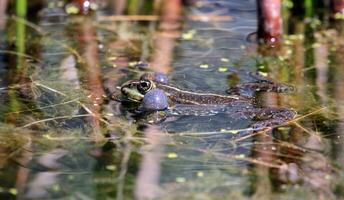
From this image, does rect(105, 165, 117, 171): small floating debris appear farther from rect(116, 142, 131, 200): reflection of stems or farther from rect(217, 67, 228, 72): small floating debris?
rect(217, 67, 228, 72): small floating debris

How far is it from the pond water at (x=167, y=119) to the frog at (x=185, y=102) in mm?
89

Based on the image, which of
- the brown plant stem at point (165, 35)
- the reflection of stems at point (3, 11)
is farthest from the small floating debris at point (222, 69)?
the reflection of stems at point (3, 11)

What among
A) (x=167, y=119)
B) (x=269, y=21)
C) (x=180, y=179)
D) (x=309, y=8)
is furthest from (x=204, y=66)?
(x=180, y=179)

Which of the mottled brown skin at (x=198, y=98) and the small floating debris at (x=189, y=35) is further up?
the small floating debris at (x=189, y=35)

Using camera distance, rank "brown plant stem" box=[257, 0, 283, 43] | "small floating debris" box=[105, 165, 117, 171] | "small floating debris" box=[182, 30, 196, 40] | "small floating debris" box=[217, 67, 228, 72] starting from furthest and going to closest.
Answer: "small floating debris" box=[182, 30, 196, 40], "brown plant stem" box=[257, 0, 283, 43], "small floating debris" box=[217, 67, 228, 72], "small floating debris" box=[105, 165, 117, 171]

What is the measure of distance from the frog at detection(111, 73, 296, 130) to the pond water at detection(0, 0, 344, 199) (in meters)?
0.09

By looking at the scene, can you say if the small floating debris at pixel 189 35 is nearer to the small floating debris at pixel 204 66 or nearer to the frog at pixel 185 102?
the small floating debris at pixel 204 66

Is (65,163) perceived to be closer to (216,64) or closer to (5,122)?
(5,122)

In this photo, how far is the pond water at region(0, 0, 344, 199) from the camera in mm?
4258

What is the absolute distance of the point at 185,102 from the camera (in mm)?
5410

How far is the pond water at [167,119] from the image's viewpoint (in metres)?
4.26

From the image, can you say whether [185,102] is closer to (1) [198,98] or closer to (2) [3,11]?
(1) [198,98]

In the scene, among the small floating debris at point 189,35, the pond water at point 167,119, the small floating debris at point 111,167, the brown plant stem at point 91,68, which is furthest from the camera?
the small floating debris at point 189,35

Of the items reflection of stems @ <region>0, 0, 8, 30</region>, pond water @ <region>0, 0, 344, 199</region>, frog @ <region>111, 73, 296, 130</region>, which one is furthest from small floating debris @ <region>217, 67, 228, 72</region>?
reflection of stems @ <region>0, 0, 8, 30</region>
